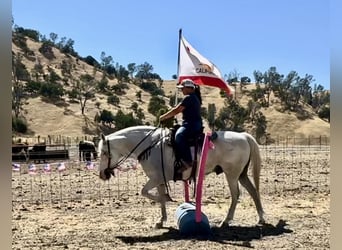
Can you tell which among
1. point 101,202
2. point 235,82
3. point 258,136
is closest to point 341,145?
point 101,202

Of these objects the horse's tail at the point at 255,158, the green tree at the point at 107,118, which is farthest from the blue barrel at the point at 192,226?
the green tree at the point at 107,118

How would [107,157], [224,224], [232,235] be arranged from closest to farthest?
[232,235] → [224,224] → [107,157]

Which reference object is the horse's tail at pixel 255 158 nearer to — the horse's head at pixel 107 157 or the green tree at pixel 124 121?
the horse's head at pixel 107 157

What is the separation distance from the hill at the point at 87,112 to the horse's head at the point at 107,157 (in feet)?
151

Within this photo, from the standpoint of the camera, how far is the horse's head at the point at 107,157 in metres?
6.75

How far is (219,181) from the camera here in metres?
13.1

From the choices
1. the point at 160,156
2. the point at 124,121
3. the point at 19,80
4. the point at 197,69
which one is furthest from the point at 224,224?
the point at 19,80

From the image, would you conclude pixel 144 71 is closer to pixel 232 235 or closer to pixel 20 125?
pixel 20 125

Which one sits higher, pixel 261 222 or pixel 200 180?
pixel 200 180

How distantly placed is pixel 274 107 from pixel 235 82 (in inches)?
724

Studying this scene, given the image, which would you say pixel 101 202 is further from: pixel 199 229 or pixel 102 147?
pixel 199 229

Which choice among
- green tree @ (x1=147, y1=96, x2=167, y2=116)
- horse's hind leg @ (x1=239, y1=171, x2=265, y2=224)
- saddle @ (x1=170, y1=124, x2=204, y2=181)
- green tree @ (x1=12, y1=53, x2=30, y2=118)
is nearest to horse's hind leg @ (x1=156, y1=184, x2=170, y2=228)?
saddle @ (x1=170, y1=124, x2=204, y2=181)

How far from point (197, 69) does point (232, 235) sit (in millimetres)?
2601

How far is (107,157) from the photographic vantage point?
6.77 meters
